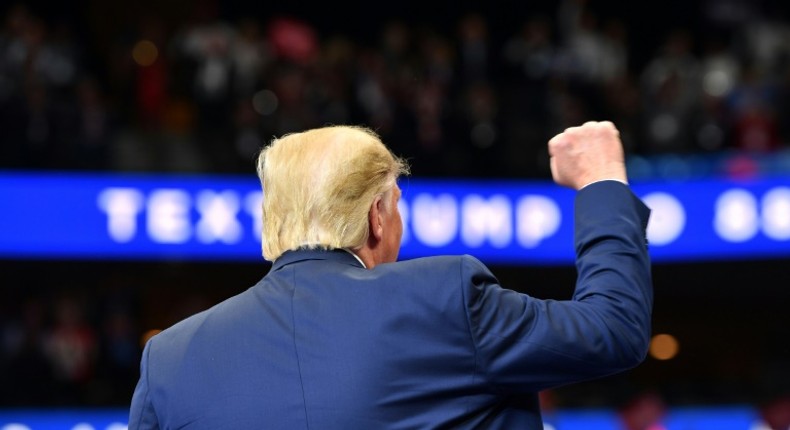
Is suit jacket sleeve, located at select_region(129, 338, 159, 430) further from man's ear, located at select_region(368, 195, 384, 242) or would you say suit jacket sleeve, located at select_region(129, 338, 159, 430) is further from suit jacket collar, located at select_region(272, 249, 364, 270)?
man's ear, located at select_region(368, 195, 384, 242)

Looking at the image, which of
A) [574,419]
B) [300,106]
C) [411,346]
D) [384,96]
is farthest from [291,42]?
[411,346]

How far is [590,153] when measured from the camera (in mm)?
1925

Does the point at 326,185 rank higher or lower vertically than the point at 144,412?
higher

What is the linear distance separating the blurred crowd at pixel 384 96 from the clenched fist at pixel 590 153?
7.99 metres

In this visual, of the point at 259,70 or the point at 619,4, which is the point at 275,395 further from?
the point at 619,4

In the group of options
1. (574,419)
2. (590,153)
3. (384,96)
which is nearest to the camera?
(590,153)

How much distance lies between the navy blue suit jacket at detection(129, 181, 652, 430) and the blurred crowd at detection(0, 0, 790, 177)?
26.7 feet

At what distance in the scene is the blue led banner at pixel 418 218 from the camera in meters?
9.48

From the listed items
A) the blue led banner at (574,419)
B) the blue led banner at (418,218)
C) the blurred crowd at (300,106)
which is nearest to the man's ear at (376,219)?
the blue led banner at (574,419)

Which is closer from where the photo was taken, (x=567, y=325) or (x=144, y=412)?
(x=567, y=325)

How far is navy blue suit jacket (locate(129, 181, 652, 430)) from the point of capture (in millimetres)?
1701

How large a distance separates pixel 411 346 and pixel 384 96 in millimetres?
9476

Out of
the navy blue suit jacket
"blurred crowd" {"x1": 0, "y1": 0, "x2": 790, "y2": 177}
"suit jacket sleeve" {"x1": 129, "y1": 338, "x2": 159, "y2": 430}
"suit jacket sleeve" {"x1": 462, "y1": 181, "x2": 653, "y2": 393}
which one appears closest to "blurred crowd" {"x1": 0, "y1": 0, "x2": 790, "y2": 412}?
"blurred crowd" {"x1": 0, "y1": 0, "x2": 790, "y2": 177}

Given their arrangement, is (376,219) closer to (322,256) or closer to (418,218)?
(322,256)
